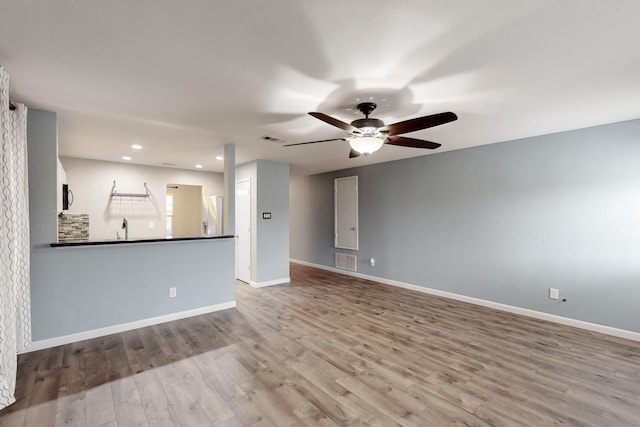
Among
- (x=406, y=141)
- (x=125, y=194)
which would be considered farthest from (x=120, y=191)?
(x=406, y=141)

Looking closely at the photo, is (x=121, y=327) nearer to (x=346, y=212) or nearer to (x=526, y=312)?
(x=346, y=212)

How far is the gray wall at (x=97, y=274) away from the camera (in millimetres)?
2838

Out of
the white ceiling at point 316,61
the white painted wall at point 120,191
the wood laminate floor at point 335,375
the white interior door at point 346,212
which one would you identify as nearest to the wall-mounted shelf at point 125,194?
the white painted wall at point 120,191

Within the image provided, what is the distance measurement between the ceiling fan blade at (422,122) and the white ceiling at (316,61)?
284 millimetres

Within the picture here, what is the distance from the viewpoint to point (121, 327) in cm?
332

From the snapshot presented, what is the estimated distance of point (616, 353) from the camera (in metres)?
2.84

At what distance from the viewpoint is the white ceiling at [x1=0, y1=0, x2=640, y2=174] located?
1475mm

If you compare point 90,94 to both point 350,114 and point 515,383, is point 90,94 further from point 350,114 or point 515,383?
point 515,383

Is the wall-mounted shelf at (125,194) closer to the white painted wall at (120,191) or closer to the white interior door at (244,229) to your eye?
the white painted wall at (120,191)

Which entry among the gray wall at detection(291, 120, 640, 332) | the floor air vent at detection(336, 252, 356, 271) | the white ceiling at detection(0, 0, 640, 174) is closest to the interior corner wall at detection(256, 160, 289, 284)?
the floor air vent at detection(336, 252, 356, 271)

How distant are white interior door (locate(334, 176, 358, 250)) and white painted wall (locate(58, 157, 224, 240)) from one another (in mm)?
3396

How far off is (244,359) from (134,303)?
5.63ft

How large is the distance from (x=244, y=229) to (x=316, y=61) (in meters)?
4.16

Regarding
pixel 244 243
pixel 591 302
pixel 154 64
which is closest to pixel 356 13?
pixel 154 64
